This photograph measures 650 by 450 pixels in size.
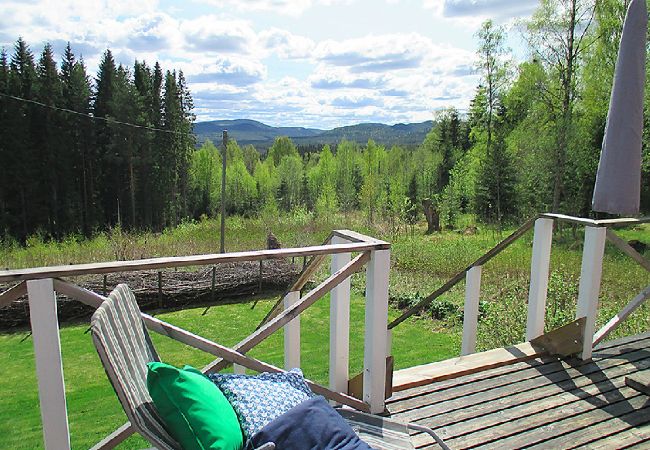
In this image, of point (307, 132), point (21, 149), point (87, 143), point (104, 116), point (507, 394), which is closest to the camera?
point (507, 394)

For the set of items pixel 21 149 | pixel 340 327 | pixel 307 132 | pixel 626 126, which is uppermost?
pixel 307 132

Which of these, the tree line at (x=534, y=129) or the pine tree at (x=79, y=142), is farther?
the pine tree at (x=79, y=142)

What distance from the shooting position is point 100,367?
7219 mm

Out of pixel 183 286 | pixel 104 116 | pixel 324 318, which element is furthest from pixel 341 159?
pixel 324 318

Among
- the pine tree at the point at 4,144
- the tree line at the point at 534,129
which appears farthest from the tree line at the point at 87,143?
the tree line at the point at 534,129

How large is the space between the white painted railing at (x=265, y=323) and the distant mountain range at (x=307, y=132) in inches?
2489

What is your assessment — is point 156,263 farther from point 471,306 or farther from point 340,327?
point 471,306

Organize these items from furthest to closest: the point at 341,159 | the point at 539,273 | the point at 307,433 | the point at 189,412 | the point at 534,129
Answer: the point at 341,159 → the point at 534,129 → the point at 539,273 → the point at 307,433 → the point at 189,412

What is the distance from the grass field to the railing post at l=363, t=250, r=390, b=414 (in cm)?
262

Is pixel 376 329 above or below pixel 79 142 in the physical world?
below

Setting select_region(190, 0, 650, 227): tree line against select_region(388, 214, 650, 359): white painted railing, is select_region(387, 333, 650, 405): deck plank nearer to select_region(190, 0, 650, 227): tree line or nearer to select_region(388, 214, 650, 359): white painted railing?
select_region(388, 214, 650, 359): white painted railing

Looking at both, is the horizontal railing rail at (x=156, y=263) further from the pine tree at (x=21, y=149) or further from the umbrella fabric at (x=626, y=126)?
the pine tree at (x=21, y=149)

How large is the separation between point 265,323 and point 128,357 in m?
0.82

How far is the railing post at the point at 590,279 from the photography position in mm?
3049
